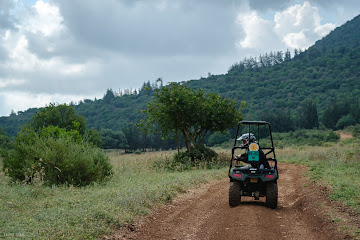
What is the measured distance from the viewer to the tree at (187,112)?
26.5m

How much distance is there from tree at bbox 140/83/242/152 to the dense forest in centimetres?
4749

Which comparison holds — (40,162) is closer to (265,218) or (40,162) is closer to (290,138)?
(265,218)

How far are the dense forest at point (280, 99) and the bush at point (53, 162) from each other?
6124 centimetres

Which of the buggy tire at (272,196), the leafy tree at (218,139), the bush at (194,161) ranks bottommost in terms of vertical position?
the leafy tree at (218,139)

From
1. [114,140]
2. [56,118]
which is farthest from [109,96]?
[56,118]

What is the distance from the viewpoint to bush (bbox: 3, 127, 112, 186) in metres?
14.9

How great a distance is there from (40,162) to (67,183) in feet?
4.91

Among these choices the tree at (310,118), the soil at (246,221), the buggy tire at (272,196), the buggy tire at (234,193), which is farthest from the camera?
the tree at (310,118)

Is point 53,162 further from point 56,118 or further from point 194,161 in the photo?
point 56,118

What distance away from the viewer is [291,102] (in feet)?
315

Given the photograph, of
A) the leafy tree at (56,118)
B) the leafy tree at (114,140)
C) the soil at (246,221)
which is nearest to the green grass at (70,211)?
the soil at (246,221)

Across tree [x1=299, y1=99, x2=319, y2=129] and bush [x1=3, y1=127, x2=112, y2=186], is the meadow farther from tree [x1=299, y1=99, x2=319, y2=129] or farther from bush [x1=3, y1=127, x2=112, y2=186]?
tree [x1=299, y1=99, x2=319, y2=129]

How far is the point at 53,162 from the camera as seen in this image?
592 inches

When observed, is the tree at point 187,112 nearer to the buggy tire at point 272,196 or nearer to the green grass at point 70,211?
the green grass at point 70,211
